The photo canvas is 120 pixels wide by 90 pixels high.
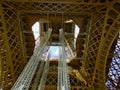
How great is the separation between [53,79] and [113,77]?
447cm

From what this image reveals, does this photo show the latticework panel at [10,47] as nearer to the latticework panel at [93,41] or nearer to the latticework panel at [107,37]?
the latticework panel at [93,41]

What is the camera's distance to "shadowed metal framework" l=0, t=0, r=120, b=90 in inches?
594

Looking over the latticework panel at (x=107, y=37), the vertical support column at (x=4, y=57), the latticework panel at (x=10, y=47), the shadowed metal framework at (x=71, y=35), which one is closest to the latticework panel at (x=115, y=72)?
the shadowed metal framework at (x=71, y=35)

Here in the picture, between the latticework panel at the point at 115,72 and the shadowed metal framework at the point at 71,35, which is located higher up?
the shadowed metal framework at the point at 71,35

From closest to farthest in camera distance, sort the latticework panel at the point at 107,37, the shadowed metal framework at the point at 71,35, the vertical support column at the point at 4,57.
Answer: the latticework panel at the point at 107,37 → the shadowed metal framework at the point at 71,35 → the vertical support column at the point at 4,57

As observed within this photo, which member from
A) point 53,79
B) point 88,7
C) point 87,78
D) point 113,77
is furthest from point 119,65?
point 88,7

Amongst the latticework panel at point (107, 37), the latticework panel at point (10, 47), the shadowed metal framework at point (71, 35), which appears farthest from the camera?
the latticework panel at point (10, 47)

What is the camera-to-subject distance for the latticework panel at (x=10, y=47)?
→ 51.6 feet

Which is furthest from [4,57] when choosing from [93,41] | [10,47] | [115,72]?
[115,72]

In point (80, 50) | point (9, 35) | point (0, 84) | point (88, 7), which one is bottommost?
point (0, 84)

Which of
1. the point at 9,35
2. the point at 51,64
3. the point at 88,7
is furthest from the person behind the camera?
the point at 51,64

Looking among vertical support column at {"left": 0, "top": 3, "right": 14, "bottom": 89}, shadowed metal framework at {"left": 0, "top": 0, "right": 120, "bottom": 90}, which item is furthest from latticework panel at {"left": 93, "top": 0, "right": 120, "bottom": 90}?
vertical support column at {"left": 0, "top": 3, "right": 14, "bottom": 89}

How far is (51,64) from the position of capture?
20641 mm

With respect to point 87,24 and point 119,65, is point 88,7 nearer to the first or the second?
point 87,24
